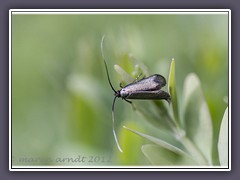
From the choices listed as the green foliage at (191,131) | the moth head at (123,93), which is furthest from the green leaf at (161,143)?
the moth head at (123,93)

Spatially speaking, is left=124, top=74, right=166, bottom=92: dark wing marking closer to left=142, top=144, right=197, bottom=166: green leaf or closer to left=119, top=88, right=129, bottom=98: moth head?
left=119, top=88, right=129, bottom=98: moth head

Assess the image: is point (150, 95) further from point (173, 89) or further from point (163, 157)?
point (163, 157)

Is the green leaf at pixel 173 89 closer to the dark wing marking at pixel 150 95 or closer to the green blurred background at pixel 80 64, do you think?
the dark wing marking at pixel 150 95

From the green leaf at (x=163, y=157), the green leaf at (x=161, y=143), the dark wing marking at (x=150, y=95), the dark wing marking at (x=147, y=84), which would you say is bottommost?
the green leaf at (x=163, y=157)

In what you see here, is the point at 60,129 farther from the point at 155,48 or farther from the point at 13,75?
the point at 155,48

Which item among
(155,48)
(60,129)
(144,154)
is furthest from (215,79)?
(60,129)

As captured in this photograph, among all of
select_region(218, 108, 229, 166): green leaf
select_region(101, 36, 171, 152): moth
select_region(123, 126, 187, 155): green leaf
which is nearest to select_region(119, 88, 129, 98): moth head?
select_region(101, 36, 171, 152): moth
